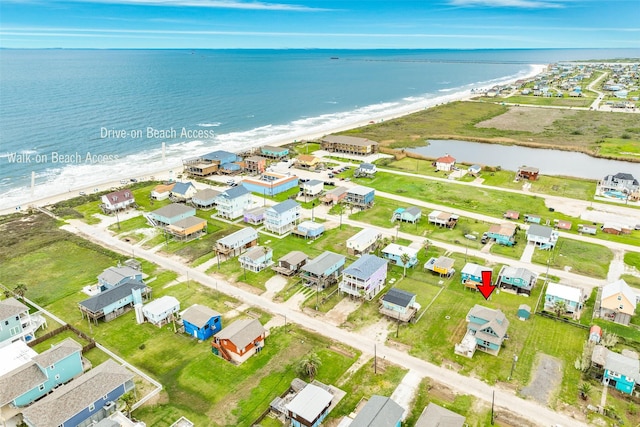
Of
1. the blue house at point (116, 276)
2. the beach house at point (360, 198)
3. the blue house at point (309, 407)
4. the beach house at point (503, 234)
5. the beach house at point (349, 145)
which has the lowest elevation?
the blue house at point (309, 407)

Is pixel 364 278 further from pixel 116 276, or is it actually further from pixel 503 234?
pixel 116 276

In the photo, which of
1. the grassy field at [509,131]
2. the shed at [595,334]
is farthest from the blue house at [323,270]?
the grassy field at [509,131]

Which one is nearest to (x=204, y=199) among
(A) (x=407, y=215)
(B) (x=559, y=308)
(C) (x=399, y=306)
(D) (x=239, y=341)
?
(A) (x=407, y=215)

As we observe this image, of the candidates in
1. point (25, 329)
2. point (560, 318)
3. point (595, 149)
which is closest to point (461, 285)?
point (560, 318)

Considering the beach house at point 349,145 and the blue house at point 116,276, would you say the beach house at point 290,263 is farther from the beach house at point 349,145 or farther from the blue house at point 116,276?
the beach house at point 349,145

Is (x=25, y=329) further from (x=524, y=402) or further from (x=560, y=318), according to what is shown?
(x=560, y=318)

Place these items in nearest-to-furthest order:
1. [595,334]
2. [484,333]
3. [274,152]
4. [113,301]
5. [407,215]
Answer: [484,333] < [595,334] < [113,301] < [407,215] < [274,152]
